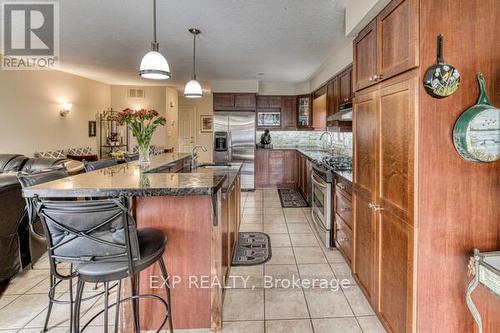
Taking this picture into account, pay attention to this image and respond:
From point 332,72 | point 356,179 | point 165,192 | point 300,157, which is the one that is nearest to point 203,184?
point 165,192

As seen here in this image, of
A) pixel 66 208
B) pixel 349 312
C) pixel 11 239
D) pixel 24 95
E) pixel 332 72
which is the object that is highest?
→ pixel 332 72

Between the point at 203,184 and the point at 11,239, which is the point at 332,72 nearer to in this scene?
the point at 203,184

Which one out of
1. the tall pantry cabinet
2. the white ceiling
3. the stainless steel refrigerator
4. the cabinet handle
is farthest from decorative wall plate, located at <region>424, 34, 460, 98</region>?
the stainless steel refrigerator

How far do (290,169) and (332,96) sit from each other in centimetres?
239

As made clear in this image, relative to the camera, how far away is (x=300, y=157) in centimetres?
636

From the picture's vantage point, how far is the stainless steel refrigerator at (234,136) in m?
6.70

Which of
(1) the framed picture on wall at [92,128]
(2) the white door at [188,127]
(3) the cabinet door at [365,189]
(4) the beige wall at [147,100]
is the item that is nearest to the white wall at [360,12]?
(3) the cabinet door at [365,189]

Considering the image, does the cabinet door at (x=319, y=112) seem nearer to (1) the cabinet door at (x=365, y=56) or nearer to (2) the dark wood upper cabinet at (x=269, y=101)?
(2) the dark wood upper cabinet at (x=269, y=101)

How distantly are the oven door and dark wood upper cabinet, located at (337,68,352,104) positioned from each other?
4.02 ft

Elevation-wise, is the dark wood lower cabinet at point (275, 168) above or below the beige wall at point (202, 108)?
below

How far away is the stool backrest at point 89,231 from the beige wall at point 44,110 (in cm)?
464

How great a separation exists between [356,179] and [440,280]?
1018 mm

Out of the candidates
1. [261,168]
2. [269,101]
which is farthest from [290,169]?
[269,101]

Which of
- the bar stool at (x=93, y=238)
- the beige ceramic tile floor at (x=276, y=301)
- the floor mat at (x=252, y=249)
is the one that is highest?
the bar stool at (x=93, y=238)
